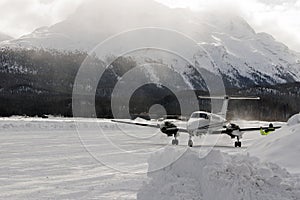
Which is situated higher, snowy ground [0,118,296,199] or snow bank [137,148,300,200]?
snow bank [137,148,300,200]

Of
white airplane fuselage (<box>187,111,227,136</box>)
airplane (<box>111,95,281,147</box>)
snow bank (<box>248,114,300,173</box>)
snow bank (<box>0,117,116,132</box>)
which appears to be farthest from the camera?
snow bank (<box>0,117,116,132</box>)

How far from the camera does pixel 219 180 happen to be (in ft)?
23.2

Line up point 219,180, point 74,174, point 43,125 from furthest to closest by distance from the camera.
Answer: point 43,125 < point 74,174 < point 219,180

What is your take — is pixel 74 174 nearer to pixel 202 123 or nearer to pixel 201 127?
pixel 201 127

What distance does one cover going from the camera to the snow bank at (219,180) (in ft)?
22.0

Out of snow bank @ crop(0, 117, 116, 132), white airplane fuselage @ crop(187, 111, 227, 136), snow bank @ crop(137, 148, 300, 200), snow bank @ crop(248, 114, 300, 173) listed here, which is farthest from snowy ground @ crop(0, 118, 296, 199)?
snow bank @ crop(0, 117, 116, 132)

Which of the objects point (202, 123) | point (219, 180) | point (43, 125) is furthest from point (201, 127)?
point (43, 125)

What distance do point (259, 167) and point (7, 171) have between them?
8.73 m

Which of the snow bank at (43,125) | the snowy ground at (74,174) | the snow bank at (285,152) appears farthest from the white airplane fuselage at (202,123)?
the snow bank at (43,125)

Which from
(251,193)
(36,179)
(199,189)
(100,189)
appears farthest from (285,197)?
(36,179)

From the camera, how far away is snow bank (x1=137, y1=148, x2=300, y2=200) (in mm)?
6715

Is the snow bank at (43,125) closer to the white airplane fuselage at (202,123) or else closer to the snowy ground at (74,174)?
the white airplane fuselage at (202,123)

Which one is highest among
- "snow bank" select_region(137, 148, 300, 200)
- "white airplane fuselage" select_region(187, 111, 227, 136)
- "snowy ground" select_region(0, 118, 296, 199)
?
"white airplane fuselage" select_region(187, 111, 227, 136)

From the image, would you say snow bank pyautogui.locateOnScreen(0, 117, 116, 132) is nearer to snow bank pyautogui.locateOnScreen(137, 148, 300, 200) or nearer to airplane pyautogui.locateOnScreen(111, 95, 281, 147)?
airplane pyautogui.locateOnScreen(111, 95, 281, 147)
